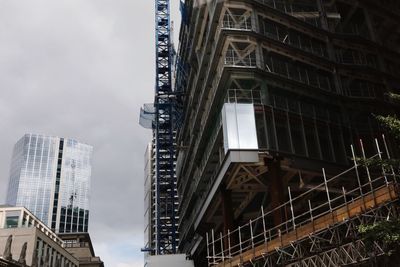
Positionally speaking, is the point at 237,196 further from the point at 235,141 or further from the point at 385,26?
the point at 385,26

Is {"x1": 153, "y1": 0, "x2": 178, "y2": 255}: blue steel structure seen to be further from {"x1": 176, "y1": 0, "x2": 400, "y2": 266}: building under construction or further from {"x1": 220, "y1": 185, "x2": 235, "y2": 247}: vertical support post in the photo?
{"x1": 220, "y1": 185, "x2": 235, "y2": 247}: vertical support post

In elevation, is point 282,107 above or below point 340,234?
above

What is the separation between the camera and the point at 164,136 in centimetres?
9812

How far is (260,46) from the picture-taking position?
44.6 meters

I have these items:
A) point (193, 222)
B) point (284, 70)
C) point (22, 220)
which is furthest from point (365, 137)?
point (22, 220)

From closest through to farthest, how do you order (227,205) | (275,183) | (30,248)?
(275,183)
(227,205)
(30,248)

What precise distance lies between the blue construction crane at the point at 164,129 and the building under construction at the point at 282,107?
122 ft

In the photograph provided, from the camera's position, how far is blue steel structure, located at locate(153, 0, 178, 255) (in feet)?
317

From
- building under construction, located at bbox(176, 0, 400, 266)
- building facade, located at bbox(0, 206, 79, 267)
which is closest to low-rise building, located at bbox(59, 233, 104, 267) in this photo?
building facade, located at bbox(0, 206, 79, 267)

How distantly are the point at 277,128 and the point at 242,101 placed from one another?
12.8 ft

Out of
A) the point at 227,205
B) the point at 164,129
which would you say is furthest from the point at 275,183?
the point at 164,129

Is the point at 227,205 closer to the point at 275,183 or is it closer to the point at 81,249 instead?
the point at 275,183

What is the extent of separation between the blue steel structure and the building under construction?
122 feet

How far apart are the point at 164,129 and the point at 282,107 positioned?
56547mm
